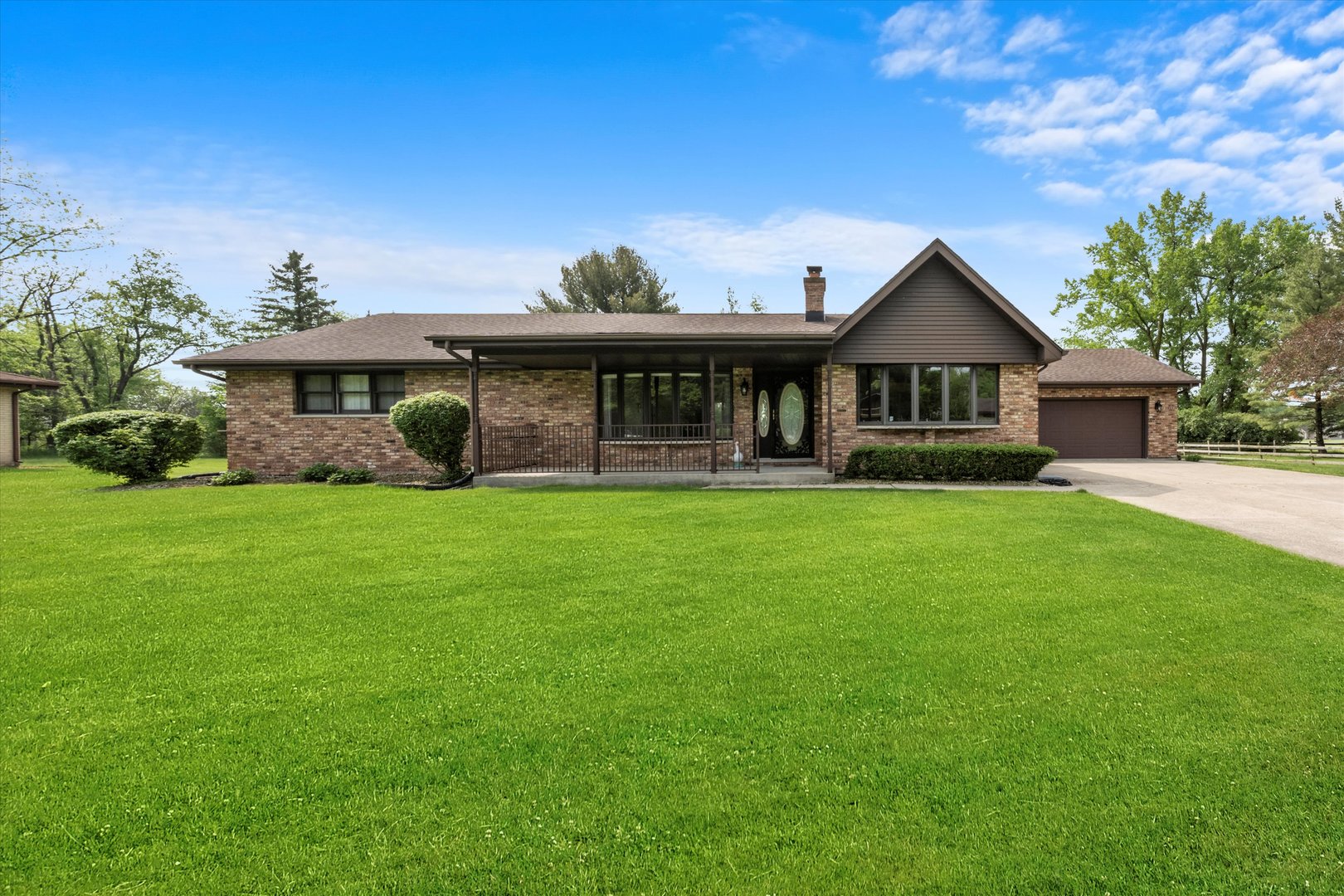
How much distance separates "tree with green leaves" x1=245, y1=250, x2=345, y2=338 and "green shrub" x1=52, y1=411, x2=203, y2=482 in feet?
112

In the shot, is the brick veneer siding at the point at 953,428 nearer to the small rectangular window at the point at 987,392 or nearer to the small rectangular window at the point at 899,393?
the small rectangular window at the point at 987,392

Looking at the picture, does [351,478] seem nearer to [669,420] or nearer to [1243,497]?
[669,420]

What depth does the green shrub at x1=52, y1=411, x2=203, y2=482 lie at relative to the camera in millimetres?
13969

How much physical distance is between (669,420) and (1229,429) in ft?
90.5

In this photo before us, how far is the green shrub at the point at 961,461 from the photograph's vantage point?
533 inches

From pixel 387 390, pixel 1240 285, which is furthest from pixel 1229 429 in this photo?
pixel 387 390

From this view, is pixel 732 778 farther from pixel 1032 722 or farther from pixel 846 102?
pixel 846 102

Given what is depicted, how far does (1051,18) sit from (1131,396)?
1477 centimetres

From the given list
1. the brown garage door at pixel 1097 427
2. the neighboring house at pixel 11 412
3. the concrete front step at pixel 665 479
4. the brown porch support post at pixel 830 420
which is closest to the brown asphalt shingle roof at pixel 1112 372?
the brown garage door at pixel 1097 427

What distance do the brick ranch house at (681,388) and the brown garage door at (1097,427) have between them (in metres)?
7.93

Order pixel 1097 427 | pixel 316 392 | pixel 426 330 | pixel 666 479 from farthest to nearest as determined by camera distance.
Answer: pixel 1097 427
pixel 426 330
pixel 316 392
pixel 666 479

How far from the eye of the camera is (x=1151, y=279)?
36031mm

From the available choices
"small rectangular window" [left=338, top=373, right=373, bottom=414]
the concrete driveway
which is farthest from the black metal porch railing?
the concrete driveway

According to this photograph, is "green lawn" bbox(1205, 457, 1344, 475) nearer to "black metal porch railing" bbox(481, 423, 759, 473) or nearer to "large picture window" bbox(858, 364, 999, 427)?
"large picture window" bbox(858, 364, 999, 427)
